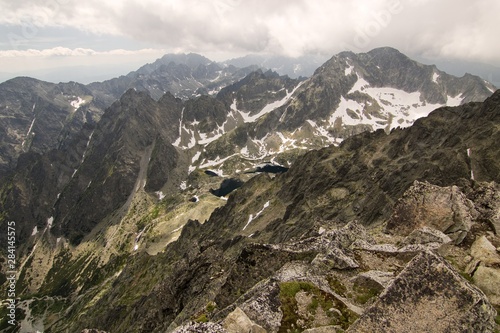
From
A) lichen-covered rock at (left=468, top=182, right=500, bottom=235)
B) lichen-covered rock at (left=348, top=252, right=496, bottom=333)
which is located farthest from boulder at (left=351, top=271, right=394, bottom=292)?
lichen-covered rock at (left=468, top=182, right=500, bottom=235)

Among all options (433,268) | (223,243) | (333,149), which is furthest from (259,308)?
(333,149)

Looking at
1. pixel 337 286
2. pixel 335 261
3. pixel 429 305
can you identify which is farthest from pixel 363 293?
pixel 429 305

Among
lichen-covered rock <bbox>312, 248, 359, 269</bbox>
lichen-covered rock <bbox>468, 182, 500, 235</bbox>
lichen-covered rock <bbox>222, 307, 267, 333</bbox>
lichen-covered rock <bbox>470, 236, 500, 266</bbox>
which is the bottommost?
lichen-covered rock <bbox>222, 307, 267, 333</bbox>

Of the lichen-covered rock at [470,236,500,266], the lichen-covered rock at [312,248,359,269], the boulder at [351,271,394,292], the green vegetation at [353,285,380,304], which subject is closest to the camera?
the green vegetation at [353,285,380,304]

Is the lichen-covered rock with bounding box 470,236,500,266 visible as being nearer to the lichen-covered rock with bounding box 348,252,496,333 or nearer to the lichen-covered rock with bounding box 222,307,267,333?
the lichen-covered rock with bounding box 348,252,496,333

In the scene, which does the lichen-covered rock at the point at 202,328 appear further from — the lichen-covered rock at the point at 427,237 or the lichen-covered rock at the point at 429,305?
the lichen-covered rock at the point at 427,237

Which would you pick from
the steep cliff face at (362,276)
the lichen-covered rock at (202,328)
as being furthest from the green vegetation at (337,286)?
the lichen-covered rock at (202,328)

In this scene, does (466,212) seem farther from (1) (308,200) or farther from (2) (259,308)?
(1) (308,200)
